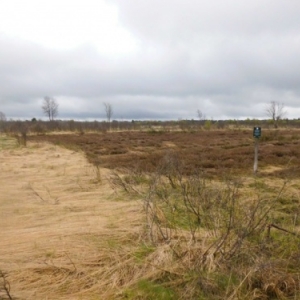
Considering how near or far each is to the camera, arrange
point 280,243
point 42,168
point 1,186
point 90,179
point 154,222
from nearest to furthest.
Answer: point 280,243, point 154,222, point 1,186, point 90,179, point 42,168

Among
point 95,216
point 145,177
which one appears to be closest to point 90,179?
point 145,177

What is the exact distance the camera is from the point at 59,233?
4.32m

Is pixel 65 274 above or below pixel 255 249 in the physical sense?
below

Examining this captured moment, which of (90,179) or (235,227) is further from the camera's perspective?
(90,179)

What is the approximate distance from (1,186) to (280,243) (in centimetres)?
721

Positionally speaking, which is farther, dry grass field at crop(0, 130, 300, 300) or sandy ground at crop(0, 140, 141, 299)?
sandy ground at crop(0, 140, 141, 299)

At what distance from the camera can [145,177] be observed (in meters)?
8.24

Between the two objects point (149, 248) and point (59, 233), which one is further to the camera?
point (59, 233)

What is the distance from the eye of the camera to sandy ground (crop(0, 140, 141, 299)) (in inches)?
122

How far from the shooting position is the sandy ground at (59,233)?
3.11m

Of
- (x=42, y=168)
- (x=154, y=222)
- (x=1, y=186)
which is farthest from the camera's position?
(x=42, y=168)

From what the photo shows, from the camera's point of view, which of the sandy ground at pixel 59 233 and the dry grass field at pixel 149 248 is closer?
the dry grass field at pixel 149 248

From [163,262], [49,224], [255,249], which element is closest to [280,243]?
[255,249]

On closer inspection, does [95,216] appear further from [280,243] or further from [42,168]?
[42,168]
